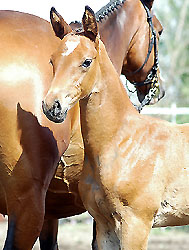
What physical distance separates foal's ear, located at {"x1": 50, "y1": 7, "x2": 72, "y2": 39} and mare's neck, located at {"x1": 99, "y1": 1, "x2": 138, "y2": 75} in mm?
1254

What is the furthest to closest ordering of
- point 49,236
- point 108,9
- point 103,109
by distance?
point 49,236 < point 108,9 < point 103,109

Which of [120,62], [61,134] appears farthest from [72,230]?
[61,134]

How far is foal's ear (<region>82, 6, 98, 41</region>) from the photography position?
305cm

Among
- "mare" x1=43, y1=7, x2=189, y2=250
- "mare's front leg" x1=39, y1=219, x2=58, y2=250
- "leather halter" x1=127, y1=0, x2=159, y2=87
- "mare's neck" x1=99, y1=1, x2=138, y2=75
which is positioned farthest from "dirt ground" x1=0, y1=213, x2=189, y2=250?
"mare" x1=43, y1=7, x2=189, y2=250

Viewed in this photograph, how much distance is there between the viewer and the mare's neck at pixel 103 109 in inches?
127

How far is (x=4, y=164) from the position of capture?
11.0ft

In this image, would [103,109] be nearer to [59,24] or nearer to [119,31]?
[59,24]

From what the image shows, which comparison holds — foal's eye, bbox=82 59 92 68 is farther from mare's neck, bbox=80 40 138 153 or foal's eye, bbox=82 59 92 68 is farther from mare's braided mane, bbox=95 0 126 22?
mare's braided mane, bbox=95 0 126 22

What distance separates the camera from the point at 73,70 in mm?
3004

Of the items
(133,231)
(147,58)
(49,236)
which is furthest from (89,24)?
(49,236)

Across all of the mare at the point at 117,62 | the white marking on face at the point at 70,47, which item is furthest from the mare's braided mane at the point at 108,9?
the white marking on face at the point at 70,47

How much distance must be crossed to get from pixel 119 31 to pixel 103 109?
1543 mm

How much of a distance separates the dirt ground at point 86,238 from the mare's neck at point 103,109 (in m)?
4.09

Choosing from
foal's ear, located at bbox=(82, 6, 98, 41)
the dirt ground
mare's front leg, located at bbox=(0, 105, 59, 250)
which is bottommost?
the dirt ground
